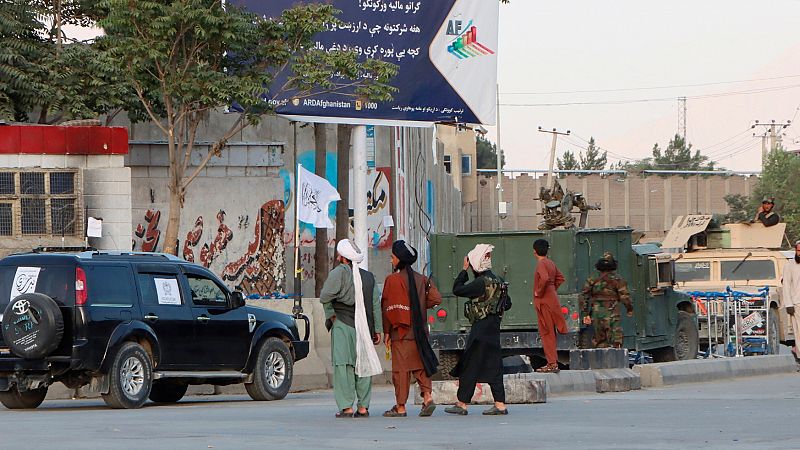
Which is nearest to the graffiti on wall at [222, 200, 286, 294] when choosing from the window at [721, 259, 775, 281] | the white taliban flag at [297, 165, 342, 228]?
Result: the white taliban flag at [297, 165, 342, 228]

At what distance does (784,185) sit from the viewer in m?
81.7

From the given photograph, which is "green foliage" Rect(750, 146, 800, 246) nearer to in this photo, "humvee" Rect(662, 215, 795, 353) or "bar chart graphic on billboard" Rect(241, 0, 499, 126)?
"humvee" Rect(662, 215, 795, 353)

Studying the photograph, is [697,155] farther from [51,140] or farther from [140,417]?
[140,417]

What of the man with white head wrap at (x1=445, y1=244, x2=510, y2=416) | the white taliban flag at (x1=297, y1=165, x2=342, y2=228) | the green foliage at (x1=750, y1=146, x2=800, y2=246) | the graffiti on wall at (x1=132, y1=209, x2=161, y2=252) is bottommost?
the man with white head wrap at (x1=445, y1=244, x2=510, y2=416)

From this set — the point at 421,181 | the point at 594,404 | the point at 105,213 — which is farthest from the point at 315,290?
the point at 594,404

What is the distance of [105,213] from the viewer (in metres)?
26.2

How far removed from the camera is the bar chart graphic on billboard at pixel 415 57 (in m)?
26.9

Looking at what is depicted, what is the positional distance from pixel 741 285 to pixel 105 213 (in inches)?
450

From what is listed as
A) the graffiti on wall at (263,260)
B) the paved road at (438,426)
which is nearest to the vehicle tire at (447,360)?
the paved road at (438,426)

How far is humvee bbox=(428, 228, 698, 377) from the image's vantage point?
2089 cm

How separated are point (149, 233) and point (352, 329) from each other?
1751cm

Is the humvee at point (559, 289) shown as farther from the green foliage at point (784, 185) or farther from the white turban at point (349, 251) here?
the green foliage at point (784, 185)

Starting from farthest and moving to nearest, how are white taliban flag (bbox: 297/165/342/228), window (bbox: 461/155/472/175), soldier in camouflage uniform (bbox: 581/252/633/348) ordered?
window (bbox: 461/155/472/175) < white taliban flag (bbox: 297/165/342/228) < soldier in camouflage uniform (bbox: 581/252/633/348)

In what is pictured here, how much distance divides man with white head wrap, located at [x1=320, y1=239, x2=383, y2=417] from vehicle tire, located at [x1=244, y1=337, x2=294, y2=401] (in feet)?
14.0
